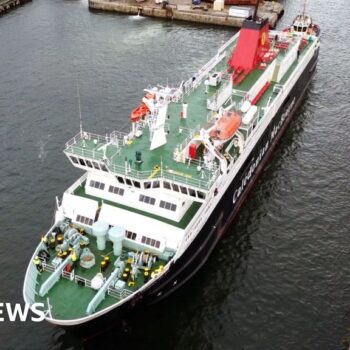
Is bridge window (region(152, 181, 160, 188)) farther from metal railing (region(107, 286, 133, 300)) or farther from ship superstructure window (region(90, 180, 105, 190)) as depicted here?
metal railing (region(107, 286, 133, 300))

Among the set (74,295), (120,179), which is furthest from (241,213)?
(74,295)

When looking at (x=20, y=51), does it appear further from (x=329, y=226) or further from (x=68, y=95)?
(x=329, y=226)

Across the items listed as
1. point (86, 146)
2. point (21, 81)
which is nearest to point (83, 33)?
point (21, 81)

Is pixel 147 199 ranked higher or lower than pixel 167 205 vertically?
higher

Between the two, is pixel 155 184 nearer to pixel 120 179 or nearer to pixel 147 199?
pixel 147 199

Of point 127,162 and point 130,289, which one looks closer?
point 130,289

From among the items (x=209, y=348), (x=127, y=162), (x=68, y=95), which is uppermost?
(x=127, y=162)
